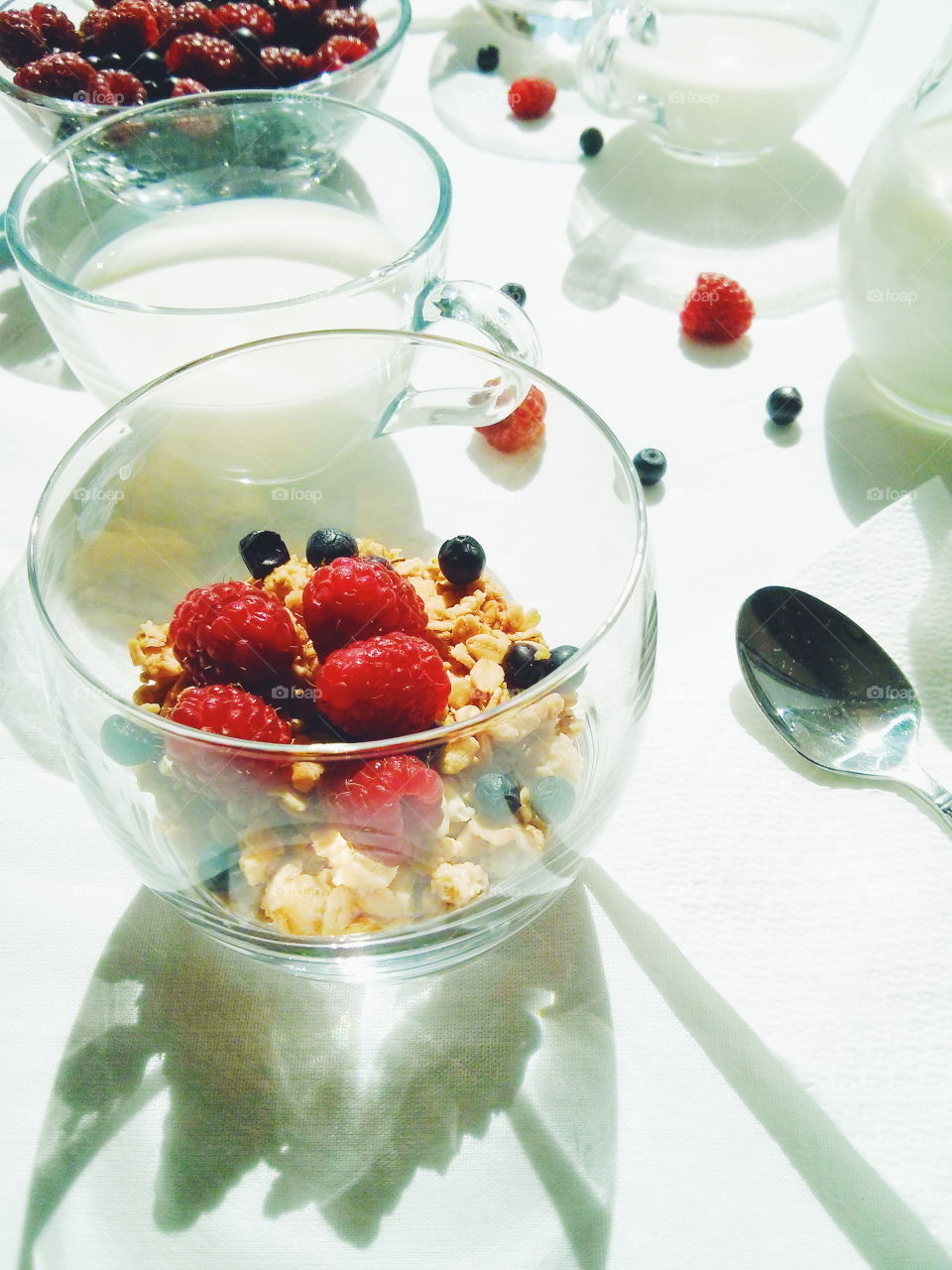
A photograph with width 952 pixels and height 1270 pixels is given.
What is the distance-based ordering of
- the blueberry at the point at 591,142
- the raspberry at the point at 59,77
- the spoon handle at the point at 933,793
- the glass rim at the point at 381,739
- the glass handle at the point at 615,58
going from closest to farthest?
the glass rim at the point at 381,739, the spoon handle at the point at 933,793, the raspberry at the point at 59,77, the glass handle at the point at 615,58, the blueberry at the point at 591,142

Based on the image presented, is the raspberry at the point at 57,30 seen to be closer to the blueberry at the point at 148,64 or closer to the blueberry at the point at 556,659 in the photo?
the blueberry at the point at 148,64

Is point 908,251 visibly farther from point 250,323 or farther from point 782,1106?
point 782,1106

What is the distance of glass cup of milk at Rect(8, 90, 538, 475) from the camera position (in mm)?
729

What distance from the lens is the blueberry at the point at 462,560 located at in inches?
25.8

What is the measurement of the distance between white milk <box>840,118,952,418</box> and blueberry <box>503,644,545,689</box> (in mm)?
483

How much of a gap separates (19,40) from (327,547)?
0.73 m

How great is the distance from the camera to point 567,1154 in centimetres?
51

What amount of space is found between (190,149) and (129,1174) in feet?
2.81

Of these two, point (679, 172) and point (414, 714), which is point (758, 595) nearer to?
point (414, 714)

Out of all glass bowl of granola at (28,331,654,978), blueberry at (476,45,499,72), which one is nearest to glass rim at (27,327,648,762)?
glass bowl of granola at (28,331,654,978)

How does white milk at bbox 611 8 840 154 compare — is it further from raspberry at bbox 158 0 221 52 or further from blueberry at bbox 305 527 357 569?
blueberry at bbox 305 527 357 569

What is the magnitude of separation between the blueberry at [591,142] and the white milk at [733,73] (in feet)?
0.23

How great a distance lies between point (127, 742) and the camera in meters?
0.47

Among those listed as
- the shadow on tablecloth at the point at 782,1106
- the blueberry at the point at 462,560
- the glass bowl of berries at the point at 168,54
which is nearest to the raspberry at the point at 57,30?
the glass bowl of berries at the point at 168,54
